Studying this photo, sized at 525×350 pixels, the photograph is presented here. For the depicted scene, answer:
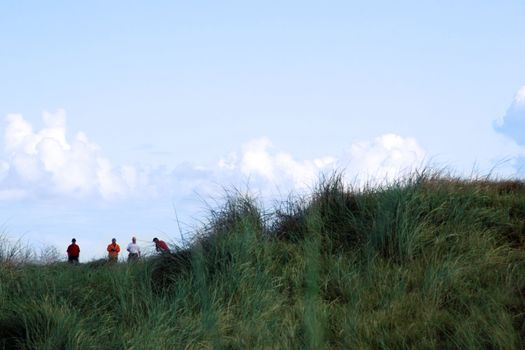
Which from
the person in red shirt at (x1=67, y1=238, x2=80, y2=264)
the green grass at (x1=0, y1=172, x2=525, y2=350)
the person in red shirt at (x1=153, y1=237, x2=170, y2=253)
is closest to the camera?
the green grass at (x1=0, y1=172, x2=525, y2=350)

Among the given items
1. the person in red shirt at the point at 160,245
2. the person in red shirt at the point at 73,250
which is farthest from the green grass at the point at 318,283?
the person in red shirt at the point at 73,250

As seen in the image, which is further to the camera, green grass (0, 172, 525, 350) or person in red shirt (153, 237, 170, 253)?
person in red shirt (153, 237, 170, 253)

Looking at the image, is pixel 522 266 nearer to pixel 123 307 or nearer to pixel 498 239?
pixel 498 239

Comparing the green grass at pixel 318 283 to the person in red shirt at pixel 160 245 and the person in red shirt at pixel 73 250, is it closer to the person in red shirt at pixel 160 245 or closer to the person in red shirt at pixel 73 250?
the person in red shirt at pixel 160 245

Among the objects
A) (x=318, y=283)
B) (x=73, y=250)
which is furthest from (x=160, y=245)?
(x=73, y=250)

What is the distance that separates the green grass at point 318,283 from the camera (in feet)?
28.8

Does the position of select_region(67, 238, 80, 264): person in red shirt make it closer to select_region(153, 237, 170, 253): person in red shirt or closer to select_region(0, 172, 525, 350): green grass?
select_region(0, 172, 525, 350): green grass

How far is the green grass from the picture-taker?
8.79 meters

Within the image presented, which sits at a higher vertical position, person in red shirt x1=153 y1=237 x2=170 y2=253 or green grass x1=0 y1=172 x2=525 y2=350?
person in red shirt x1=153 y1=237 x2=170 y2=253

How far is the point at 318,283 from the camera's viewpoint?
10.6m

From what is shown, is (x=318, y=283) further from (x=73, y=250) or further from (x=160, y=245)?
(x=73, y=250)

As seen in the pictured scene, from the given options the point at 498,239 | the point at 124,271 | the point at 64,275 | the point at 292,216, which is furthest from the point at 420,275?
the point at 64,275

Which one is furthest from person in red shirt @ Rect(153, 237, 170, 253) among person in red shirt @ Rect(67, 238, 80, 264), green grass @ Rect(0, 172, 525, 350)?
person in red shirt @ Rect(67, 238, 80, 264)

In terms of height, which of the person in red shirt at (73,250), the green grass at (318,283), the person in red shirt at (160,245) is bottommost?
the green grass at (318,283)
